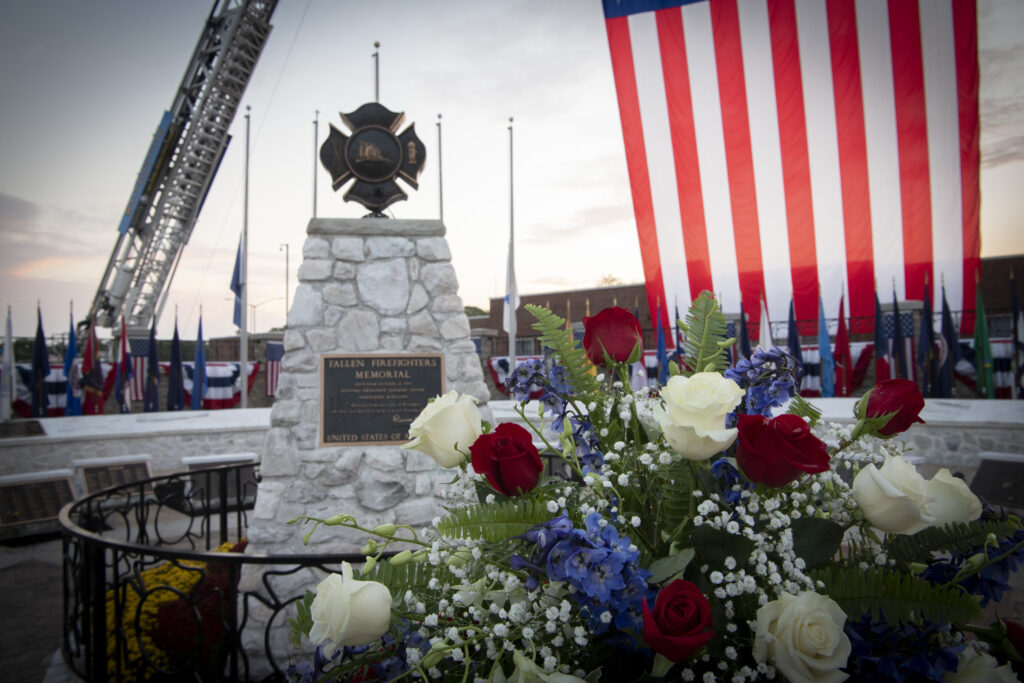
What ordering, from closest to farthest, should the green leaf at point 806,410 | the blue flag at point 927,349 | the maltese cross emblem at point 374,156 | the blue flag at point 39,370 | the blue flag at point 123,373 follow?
the green leaf at point 806,410, the maltese cross emblem at point 374,156, the blue flag at point 927,349, the blue flag at point 39,370, the blue flag at point 123,373

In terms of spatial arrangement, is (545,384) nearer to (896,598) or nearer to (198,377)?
(896,598)

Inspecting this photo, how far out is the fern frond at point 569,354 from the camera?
102 cm

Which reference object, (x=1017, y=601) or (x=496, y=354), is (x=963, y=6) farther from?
(x=496, y=354)

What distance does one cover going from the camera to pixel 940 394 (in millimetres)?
9234

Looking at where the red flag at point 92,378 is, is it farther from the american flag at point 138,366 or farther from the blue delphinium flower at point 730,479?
the blue delphinium flower at point 730,479

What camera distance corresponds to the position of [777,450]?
735 millimetres

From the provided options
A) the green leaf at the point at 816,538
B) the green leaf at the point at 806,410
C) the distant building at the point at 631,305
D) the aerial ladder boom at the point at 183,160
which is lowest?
the green leaf at the point at 816,538

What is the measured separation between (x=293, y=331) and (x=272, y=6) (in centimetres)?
1592

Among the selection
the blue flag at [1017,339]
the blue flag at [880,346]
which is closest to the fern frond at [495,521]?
the blue flag at [880,346]

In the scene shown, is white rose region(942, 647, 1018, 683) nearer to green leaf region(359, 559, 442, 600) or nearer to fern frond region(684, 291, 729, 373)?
fern frond region(684, 291, 729, 373)

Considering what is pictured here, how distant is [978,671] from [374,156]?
4740 millimetres

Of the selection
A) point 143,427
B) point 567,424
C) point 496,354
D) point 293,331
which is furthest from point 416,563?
point 496,354

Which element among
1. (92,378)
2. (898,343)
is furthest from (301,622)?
(92,378)

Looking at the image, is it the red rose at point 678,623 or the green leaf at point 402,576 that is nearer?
the red rose at point 678,623
